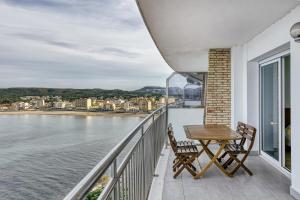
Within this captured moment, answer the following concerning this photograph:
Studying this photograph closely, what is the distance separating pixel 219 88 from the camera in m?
7.00

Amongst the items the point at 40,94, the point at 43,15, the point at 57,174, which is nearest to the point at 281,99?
the point at 40,94

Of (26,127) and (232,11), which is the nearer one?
(232,11)

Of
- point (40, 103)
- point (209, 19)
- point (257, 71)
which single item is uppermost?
point (209, 19)

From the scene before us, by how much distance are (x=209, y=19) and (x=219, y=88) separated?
3.06m

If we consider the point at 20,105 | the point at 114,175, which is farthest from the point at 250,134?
the point at 20,105

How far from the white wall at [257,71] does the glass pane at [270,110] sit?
26 cm

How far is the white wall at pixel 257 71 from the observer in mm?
3471

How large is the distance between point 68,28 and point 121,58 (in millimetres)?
5666

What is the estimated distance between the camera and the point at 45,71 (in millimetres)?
26328

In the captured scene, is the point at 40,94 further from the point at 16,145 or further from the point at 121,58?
the point at 121,58

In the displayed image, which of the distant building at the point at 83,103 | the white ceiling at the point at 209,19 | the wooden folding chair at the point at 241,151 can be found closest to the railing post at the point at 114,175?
the white ceiling at the point at 209,19

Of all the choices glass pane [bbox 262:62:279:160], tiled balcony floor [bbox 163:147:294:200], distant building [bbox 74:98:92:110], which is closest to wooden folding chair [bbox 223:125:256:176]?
tiled balcony floor [bbox 163:147:294:200]

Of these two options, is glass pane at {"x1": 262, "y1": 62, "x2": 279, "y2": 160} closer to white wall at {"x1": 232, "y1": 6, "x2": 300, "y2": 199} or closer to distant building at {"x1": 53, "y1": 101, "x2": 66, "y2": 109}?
white wall at {"x1": 232, "y1": 6, "x2": 300, "y2": 199}

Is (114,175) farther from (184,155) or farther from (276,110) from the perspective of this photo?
(276,110)
